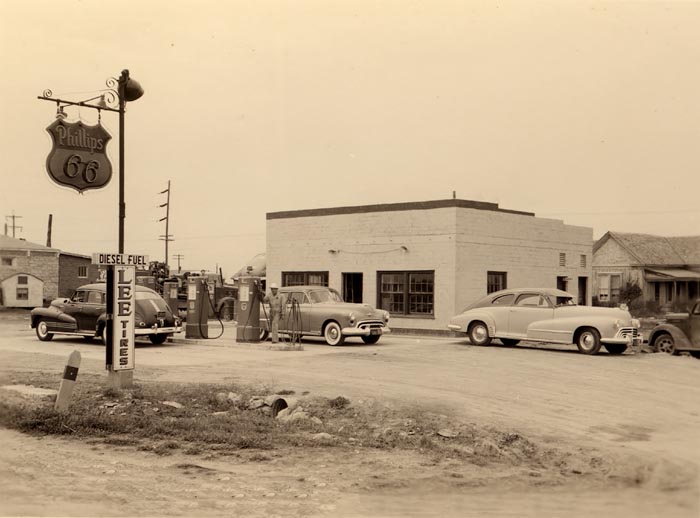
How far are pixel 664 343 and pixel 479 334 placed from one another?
4682 mm

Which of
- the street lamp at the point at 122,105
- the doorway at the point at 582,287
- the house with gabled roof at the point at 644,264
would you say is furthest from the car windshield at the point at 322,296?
the house with gabled roof at the point at 644,264

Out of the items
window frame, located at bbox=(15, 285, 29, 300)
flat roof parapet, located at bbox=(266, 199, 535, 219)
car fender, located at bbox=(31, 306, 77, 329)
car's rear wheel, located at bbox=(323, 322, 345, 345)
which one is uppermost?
flat roof parapet, located at bbox=(266, 199, 535, 219)

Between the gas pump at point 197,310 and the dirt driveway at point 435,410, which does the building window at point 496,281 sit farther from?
the gas pump at point 197,310

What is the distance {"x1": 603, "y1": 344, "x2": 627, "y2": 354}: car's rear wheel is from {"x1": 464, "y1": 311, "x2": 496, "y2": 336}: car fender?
9.62ft

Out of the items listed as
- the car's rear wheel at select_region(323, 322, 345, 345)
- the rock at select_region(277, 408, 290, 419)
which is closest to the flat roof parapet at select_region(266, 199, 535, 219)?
the car's rear wheel at select_region(323, 322, 345, 345)

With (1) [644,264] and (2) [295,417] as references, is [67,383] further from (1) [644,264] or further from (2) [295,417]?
(1) [644,264]

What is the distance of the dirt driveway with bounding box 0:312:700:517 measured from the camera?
6621mm

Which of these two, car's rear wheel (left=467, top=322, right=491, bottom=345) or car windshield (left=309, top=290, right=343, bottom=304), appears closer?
car's rear wheel (left=467, top=322, right=491, bottom=345)

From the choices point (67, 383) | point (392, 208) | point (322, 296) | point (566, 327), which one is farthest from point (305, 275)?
point (67, 383)

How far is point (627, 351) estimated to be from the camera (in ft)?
65.2

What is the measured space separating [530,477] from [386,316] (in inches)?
A: 583

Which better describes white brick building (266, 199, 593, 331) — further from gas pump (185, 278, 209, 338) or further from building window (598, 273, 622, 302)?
building window (598, 273, 622, 302)

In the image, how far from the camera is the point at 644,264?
40.0 m

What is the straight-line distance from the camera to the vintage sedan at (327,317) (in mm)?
21156
